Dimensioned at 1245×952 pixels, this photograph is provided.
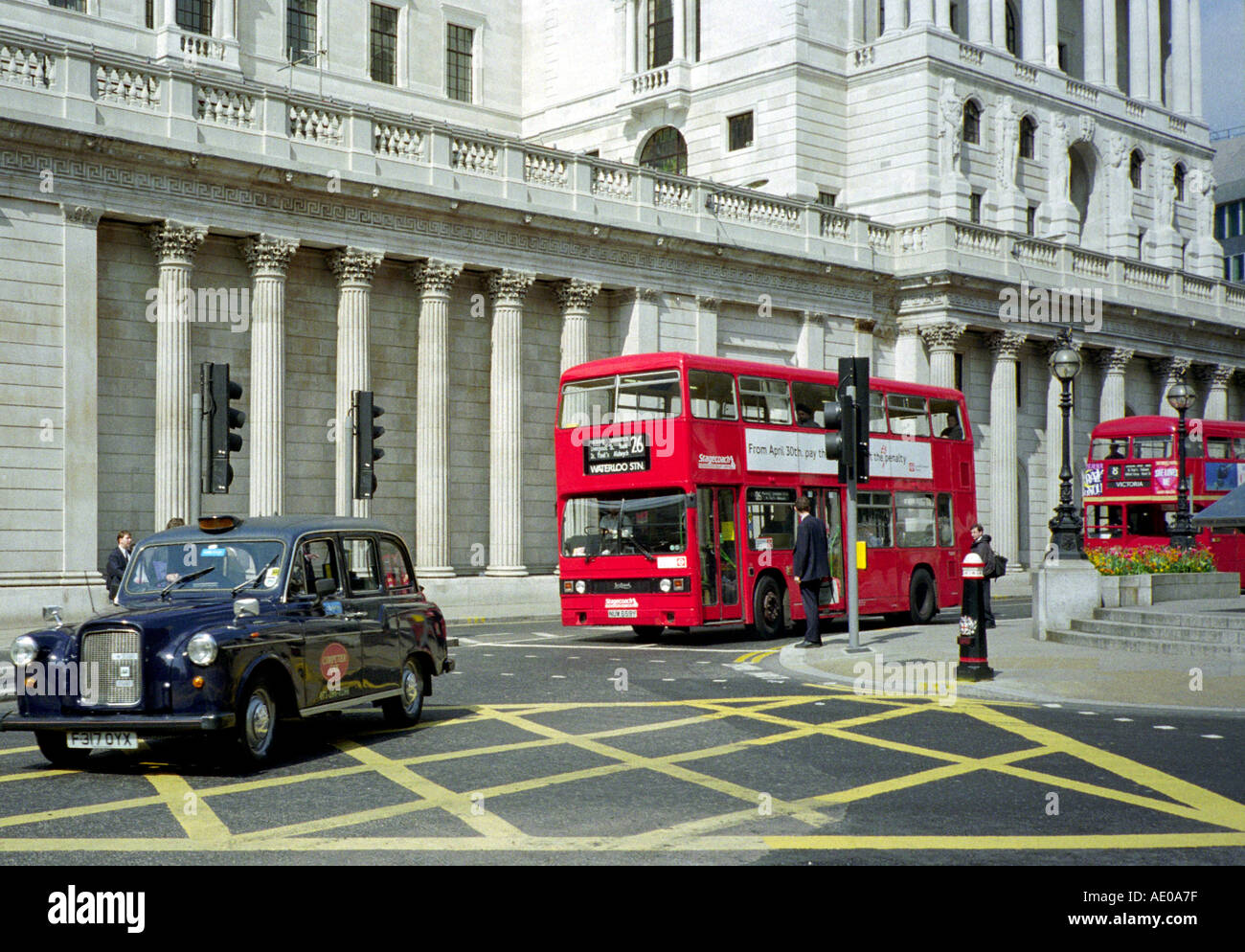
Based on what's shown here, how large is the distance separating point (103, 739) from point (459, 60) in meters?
38.8

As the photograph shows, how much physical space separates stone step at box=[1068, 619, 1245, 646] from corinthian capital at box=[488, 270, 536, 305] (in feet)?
53.6

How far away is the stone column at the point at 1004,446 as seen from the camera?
42.1 meters

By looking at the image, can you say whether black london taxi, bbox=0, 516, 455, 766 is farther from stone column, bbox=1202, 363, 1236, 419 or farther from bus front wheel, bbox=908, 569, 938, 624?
stone column, bbox=1202, 363, 1236, 419

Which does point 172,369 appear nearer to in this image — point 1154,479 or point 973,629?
point 973,629

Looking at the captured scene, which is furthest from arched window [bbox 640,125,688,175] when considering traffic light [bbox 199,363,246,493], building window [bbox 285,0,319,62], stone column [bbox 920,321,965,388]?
traffic light [bbox 199,363,246,493]

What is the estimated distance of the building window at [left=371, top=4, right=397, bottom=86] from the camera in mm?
41506

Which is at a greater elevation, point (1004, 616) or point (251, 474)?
point (251, 474)

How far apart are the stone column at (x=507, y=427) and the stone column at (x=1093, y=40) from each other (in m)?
30.0

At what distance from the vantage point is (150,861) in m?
6.71

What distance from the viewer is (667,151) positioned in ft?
152

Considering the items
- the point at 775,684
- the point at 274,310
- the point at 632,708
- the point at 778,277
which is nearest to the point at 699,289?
the point at 778,277

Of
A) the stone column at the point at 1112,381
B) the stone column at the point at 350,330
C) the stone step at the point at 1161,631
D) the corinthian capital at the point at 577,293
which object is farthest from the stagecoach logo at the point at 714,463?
the stone column at the point at 1112,381

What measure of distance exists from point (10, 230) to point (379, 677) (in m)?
16.7
